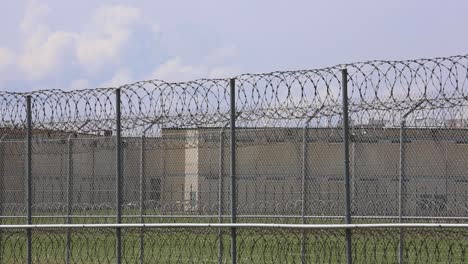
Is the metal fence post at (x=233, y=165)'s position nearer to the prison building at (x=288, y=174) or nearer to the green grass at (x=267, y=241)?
the green grass at (x=267, y=241)

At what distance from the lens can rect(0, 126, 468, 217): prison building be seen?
1622 cm

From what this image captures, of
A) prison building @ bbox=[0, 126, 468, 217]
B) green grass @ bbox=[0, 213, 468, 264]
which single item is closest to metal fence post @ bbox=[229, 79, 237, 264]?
green grass @ bbox=[0, 213, 468, 264]

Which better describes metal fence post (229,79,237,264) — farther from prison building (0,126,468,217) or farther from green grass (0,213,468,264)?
prison building (0,126,468,217)

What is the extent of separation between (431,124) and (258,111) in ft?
9.03

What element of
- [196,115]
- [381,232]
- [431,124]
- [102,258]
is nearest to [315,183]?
[102,258]

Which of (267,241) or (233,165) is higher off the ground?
(233,165)

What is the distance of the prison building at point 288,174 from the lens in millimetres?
16219

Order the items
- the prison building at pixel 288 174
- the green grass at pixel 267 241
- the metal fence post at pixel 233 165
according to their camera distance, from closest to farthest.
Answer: the metal fence post at pixel 233 165 → the green grass at pixel 267 241 → the prison building at pixel 288 174

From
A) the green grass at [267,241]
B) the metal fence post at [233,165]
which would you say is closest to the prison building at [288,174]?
the green grass at [267,241]

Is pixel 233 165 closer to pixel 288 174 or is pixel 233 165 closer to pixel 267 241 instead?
pixel 267 241

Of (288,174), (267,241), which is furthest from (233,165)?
(288,174)

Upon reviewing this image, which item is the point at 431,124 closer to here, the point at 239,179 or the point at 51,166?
the point at 239,179

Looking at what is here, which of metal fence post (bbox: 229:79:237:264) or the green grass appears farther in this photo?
the green grass

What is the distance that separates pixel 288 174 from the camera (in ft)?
66.5
